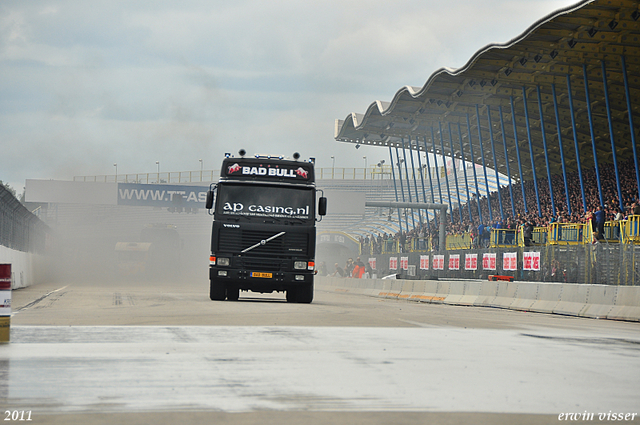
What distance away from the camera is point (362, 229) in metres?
64.1

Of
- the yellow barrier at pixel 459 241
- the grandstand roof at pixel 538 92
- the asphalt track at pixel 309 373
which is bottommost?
the asphalt track at pixel 309 373

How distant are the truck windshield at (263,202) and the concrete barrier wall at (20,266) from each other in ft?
34.0

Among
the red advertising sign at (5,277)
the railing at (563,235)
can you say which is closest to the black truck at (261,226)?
the railing at (563,235)

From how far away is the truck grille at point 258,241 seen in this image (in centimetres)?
1953

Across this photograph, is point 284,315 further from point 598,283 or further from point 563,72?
point 563,72

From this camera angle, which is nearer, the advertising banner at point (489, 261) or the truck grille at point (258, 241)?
the truck grille at point (258, 241)

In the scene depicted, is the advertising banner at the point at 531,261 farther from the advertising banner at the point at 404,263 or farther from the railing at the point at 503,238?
the advertising banner at the point at 404,263

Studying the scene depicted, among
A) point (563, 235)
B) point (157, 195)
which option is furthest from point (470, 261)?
point (157, 195)

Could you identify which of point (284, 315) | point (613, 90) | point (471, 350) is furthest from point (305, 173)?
point (613, 90)

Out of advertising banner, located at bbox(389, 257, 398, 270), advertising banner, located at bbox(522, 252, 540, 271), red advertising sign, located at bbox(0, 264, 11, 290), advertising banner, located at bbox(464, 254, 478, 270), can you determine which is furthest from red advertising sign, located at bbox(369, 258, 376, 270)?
red advertising sign, located at bbox(0, 264, 11, 290)

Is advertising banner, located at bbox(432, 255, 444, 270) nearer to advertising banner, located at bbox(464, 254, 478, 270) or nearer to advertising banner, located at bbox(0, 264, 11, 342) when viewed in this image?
advertising banner, located at bbox(464, 254, 478, 270)

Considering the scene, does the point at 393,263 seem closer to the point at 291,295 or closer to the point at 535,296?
the point at 535,296

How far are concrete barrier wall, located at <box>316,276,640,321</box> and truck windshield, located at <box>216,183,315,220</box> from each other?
21.9 ft

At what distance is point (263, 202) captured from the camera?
1948 centimetres
